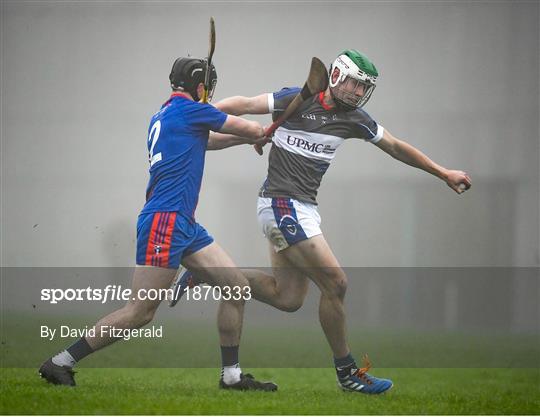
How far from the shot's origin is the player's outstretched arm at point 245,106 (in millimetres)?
7625

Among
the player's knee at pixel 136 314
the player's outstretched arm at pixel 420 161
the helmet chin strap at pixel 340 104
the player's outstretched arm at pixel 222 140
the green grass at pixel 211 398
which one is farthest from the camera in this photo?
the player's outstretched arm at pixel 420 161

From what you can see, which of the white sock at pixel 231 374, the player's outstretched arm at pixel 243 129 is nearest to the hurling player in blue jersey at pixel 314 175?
the player's outstretched arm at pixel 243 129

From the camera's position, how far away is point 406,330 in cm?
1432

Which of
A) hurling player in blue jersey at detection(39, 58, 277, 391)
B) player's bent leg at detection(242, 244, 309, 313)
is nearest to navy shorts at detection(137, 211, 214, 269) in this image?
hurling player in blue jersey at detection(39, 58, 277, 391)

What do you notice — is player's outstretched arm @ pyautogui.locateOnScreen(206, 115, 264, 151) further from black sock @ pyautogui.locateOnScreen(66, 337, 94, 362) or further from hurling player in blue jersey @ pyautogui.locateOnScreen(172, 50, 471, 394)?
black sock @ pyautogui.locateOnScreen(66, 337, 94, 362)

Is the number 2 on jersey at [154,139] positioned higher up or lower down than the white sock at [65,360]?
higher up

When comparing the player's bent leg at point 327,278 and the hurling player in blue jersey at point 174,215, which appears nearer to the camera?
the hurling player in blue jersey at point 174,215

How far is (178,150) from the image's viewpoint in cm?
715

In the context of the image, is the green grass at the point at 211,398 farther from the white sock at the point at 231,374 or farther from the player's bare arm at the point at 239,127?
the player's bare arm at the point at 239,127

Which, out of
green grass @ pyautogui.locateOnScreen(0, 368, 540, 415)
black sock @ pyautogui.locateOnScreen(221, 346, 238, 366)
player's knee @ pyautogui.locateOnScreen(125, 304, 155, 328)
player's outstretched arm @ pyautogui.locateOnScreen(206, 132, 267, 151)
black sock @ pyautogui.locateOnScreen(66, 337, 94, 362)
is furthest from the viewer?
player's outstretched arm @ pyautogui.locateOnScreen(206, 132, 267, 151)

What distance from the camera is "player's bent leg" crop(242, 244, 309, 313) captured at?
7812mm

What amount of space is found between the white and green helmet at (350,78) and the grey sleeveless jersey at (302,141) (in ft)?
0.40

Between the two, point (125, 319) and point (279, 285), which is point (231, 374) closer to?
point (279, 285)

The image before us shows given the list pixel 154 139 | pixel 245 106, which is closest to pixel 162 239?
pixel 154 139
